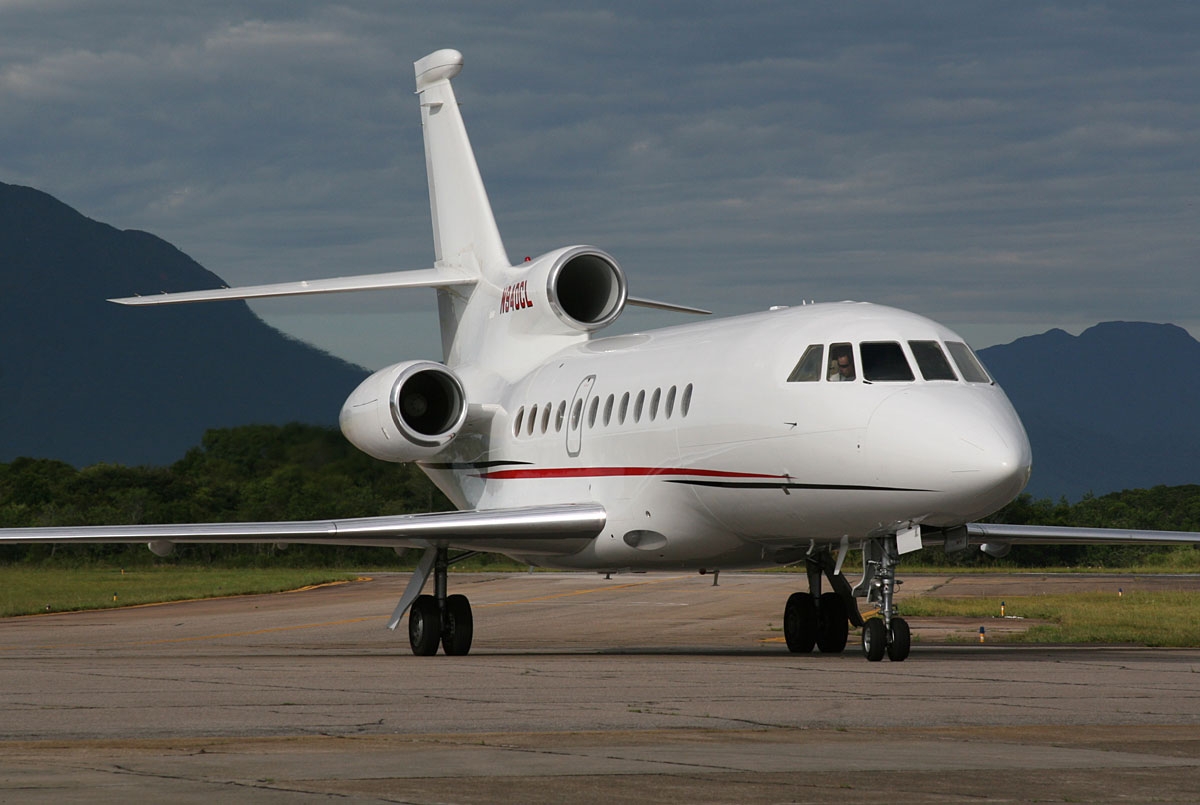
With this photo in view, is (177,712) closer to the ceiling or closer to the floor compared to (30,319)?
closer to the floor

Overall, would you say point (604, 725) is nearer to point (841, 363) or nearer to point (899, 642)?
point (899, 642)

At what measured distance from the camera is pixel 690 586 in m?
41.2

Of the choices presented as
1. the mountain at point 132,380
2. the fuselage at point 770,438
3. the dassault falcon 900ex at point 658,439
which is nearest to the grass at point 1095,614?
the dassault falcon 900ex at point 658,439

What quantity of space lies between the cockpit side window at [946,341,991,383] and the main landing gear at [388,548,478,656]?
6937mm

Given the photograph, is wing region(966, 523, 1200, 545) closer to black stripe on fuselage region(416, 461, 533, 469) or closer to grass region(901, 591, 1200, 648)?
grass region(901, 591, 1200, 648)

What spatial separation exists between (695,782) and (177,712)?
4.47 meters

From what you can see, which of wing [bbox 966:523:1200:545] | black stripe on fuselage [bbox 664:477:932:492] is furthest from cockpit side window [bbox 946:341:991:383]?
wing [bbox 966:523:1200:545]

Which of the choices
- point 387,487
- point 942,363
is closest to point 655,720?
point 942,363

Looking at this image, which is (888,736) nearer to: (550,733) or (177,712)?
(550,733)

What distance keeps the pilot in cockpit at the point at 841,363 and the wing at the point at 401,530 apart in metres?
3.89

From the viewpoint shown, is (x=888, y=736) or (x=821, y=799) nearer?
(x=821, y=799)

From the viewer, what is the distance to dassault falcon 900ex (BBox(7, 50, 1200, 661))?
1508 cm

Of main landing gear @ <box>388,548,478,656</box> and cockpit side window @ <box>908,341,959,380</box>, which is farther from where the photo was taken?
main landing gear @ <box>388,548,478,656</box>

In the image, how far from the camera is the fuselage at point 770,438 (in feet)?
48.1
